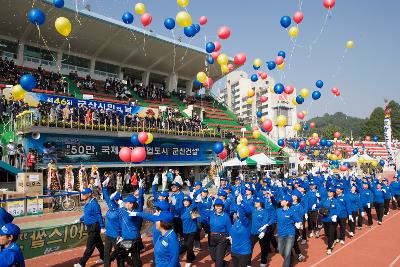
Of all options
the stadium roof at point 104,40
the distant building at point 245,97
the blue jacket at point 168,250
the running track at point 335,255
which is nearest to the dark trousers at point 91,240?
the running track at point 335,255

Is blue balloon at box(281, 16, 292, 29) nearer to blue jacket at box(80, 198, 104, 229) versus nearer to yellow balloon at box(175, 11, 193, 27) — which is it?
yellow balloon at box(175, 11, 193, 27)

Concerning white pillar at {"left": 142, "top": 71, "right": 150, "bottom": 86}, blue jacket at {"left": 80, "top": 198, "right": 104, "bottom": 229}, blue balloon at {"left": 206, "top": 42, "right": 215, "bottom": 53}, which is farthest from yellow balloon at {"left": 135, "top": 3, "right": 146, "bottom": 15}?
white pillar at {"left": 142, "top": 71, "right": 150, "bottom": 86}

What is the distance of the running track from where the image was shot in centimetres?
852

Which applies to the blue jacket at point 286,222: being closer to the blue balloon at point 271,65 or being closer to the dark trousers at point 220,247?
the dark trousers at point 220,247

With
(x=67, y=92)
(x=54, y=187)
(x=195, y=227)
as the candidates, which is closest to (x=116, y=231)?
(x=195, y=227)

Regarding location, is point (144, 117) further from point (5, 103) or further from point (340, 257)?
point (340, 257)

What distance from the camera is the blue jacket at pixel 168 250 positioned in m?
4.95

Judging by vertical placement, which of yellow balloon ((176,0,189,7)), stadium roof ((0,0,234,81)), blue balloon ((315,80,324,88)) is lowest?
blue balloon ((315,80,324,88))

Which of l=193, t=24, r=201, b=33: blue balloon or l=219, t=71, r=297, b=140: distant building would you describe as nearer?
l=193, t=24, r=201, b=33: blue balloon

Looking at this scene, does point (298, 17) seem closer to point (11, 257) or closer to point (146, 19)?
point (146, 19)

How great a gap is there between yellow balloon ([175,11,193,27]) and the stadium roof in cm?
1227

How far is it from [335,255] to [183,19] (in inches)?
477

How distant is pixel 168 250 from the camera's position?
16.4 feet

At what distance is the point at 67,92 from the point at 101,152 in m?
6.74
